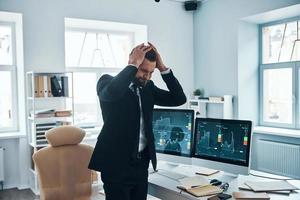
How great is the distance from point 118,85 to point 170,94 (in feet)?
1.96

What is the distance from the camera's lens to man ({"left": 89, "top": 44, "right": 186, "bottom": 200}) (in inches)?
→ 70.0

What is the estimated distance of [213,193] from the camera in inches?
78.7

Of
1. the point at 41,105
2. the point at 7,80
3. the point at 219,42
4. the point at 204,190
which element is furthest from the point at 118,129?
the point at 219,42

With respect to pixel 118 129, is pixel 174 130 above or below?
below

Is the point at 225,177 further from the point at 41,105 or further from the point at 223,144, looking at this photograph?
the point at 41,105

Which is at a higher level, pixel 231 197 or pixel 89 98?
pixel 89 98

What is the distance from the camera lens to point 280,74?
498cm

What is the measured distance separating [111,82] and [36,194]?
310 centimetres

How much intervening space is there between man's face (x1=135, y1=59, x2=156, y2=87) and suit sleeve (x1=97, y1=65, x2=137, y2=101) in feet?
0.39

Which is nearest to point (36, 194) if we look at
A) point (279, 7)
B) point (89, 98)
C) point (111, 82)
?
point (89, 98)

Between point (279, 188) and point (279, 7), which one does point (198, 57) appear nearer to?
point (279, 7)

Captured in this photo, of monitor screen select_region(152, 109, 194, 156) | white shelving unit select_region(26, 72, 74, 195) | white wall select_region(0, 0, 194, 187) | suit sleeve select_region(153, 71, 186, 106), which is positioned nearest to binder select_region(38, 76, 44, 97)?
Answer: white shelving unit select_region(26, 72, 74, 195)

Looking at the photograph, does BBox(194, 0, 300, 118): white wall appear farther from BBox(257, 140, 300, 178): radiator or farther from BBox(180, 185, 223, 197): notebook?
BBox(180, 185, 223, 197): notebook

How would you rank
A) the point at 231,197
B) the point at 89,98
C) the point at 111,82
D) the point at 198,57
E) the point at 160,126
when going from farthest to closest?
the point at 198,57, the point at 89,98, the point at 160,126, the point at 231,197, the point at 111,82
